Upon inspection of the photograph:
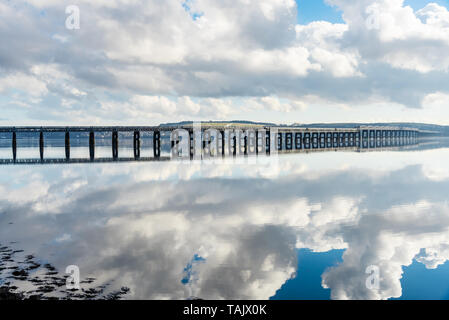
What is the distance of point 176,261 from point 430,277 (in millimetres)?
8417

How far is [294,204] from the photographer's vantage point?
25.6m

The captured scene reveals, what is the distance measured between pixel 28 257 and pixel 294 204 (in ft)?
54.2

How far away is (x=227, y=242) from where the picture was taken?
16.1 meters

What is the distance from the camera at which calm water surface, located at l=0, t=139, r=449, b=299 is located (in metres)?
11.4

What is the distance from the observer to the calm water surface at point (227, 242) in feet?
37.6

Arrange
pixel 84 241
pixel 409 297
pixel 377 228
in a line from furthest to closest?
1. pixel 377 228
2. pixel 84 241
3. pixel 409 297

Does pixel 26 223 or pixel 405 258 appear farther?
pixel 26 223

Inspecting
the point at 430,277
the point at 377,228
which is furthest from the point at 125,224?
the point at 430,277

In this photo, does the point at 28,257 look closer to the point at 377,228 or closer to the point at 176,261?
the point at 176,261

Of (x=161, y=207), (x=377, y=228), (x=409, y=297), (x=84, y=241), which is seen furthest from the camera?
(x=161, y=207)

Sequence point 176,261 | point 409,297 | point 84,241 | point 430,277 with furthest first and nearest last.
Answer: point 84,241, point 176,261, point 430,277, point 409,297

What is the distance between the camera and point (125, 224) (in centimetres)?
1962

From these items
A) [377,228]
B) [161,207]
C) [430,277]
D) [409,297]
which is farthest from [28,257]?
[377,228]
